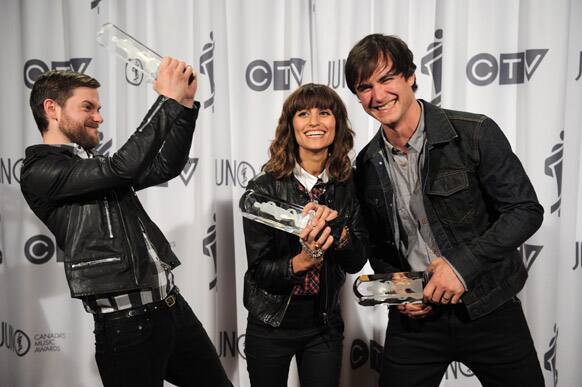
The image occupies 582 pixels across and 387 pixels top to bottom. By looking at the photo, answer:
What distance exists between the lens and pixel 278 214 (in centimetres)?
154

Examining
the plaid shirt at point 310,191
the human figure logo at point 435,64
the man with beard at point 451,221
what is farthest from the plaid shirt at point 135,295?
the human figure logo at point 435,64

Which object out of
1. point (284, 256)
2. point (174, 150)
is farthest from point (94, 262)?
point (284, 256)

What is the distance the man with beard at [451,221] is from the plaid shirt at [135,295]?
825mm

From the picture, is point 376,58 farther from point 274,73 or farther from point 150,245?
point 274,73

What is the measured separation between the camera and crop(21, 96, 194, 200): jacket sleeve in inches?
56.2

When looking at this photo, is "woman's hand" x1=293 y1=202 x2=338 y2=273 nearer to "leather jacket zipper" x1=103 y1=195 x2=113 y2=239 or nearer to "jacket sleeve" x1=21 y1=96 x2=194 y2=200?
"jacket sleeve" x1=21 y1=96 x2=194 y2=200

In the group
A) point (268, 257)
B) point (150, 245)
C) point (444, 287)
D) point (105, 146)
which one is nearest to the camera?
point (444, 287)

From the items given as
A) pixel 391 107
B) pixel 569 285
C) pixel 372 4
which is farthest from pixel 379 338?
pixel 372 4

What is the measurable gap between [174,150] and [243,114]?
106 cm

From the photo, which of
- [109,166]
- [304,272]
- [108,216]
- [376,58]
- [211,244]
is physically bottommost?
[211,244]

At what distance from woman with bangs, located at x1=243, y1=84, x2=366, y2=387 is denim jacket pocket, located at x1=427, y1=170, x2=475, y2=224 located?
1.10ft

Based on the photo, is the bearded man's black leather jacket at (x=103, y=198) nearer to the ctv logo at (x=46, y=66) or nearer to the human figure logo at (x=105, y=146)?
the human figure logo at (x=105, y=146)

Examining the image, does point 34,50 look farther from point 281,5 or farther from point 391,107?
point 391,107

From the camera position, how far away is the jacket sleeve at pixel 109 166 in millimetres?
1427
